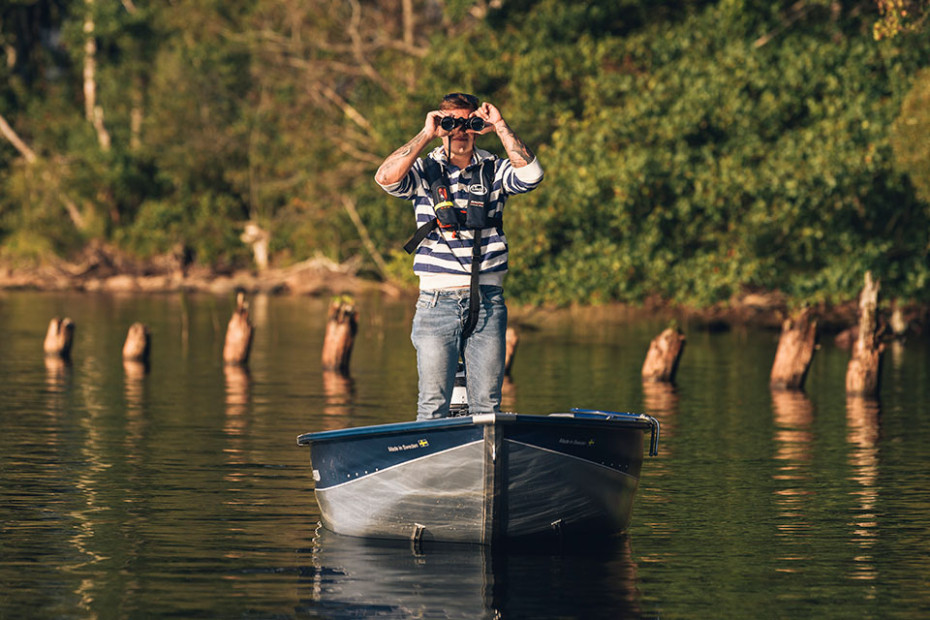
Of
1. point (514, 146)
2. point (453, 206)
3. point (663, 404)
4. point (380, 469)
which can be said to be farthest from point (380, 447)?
point (663, 404)

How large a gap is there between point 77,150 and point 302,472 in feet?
191

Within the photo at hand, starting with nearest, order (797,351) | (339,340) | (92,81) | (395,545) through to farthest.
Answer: (395,545) → (797,351) → (339,340) → (92,81)

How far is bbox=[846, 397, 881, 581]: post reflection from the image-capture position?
1177 cm

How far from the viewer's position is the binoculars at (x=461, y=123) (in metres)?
10.9

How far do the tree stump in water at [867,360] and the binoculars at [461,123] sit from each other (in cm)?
1492

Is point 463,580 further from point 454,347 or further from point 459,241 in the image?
point 459,241

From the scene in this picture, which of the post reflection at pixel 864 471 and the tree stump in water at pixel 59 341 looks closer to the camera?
the post reflection at pixel 864 471

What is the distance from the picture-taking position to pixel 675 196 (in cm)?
3456

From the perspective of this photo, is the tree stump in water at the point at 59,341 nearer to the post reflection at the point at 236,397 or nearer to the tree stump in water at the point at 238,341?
the tree stump in water at the point at 238,341

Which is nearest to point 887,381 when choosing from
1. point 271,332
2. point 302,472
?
point 302,472

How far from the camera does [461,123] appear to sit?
11.0 meters

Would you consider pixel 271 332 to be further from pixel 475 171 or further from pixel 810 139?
pixel 475 171

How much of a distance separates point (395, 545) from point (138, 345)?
19.0m

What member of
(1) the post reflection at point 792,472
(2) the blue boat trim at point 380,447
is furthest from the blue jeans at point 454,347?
(1) the post reflection at point 792,472
